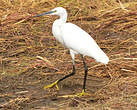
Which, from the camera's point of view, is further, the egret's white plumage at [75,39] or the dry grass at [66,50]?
the egret's white plumage at [75,39]

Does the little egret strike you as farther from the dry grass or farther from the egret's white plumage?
the dry grass

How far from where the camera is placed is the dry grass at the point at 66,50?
13.6 feet

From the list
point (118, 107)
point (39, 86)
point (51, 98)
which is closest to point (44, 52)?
point (39, 86)

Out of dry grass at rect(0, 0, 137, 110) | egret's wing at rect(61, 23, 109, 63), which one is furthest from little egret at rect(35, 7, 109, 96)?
dry grass at rect(0, 0, 137, 110)

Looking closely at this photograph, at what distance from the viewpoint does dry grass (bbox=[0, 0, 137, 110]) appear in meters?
4.14

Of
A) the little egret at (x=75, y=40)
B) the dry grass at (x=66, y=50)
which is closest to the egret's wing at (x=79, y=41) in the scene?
the little egret at (x=75, y=40)

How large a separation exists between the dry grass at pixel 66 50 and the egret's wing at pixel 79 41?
47 centimetres

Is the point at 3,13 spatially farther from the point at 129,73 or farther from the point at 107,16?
the point at 129,73

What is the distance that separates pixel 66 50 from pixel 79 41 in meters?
1.26

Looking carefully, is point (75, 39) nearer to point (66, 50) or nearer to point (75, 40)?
point (75, 40)

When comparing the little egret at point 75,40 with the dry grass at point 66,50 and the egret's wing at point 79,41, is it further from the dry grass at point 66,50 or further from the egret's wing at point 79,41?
the dry grass at point 66,50

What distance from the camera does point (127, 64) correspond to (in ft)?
16.4

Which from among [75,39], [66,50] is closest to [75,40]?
[75,39]

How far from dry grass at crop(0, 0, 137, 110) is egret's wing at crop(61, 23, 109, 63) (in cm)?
47
